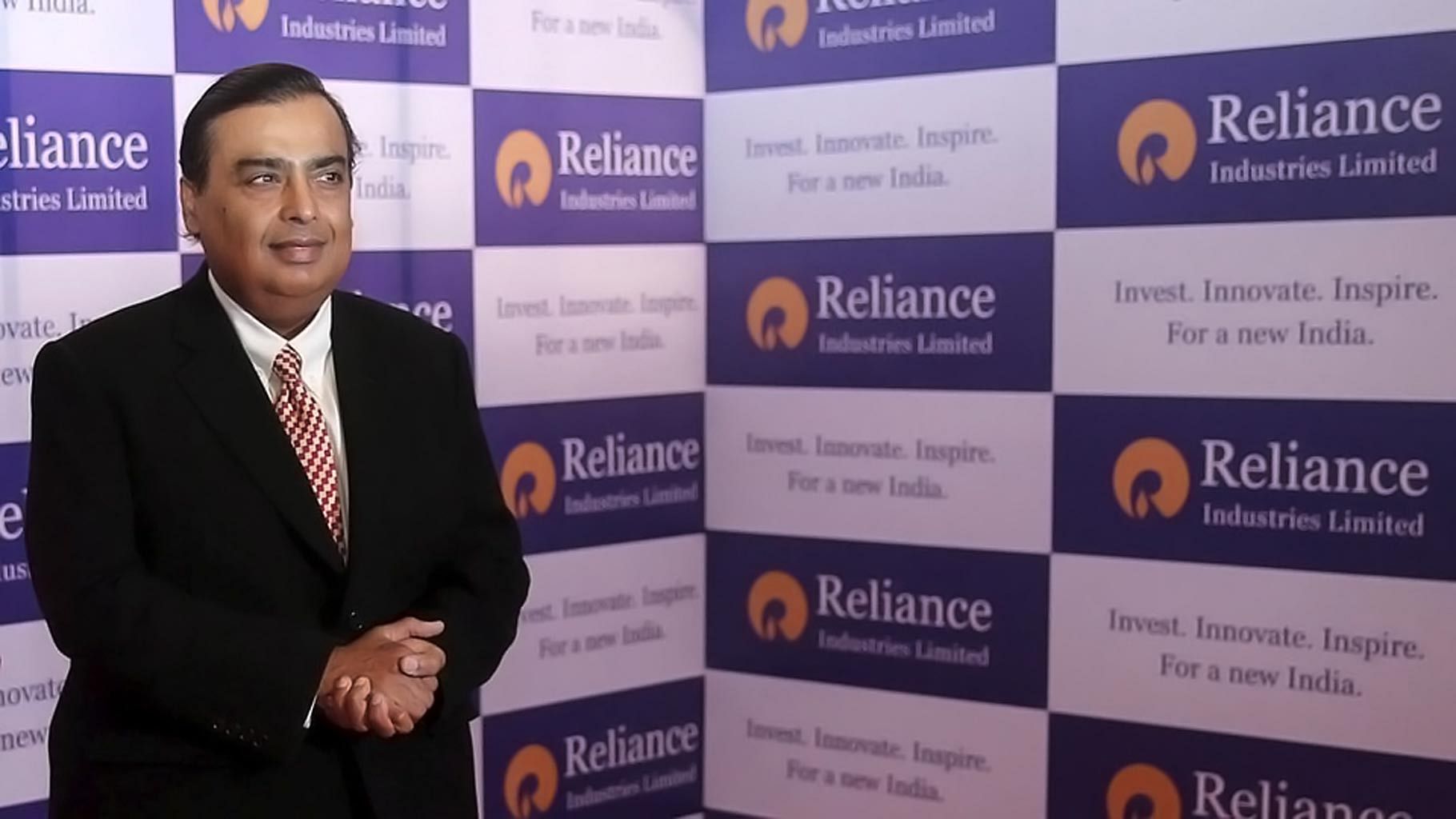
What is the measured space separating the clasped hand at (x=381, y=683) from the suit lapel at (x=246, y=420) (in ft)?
0.36

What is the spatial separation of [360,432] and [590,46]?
6.85 ft

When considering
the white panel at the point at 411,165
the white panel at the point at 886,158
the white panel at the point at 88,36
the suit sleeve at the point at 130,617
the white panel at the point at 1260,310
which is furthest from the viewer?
the white panel at the point at 886,158

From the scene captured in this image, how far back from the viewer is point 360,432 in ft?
7.68

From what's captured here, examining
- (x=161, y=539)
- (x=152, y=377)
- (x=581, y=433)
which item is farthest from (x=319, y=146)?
(x=581, y=433)

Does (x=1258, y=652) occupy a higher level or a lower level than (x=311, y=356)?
lower

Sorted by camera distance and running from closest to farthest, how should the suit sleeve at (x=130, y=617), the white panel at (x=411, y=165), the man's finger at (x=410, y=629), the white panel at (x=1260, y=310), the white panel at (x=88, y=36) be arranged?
the suit sleeve at (x=130, y=617), the man's finger at (x=410, y=629), the white panel at (x=88, y=36), the white panel at (x=1260, y=310), the white panel at (x=411, y=165)

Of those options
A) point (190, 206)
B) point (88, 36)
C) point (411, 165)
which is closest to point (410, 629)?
point (190, 206)

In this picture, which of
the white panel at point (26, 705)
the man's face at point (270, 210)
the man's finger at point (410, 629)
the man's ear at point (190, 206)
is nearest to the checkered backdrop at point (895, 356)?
the white panel at point (26, 705)

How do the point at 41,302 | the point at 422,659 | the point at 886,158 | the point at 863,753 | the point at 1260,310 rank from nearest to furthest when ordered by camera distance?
the point at 422,659 < the point at 41,302 < the point at 1260,310 < the point at 886,158 < the point at 863,753

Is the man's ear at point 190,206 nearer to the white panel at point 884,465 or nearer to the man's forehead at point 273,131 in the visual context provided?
→ the man's forehead at point 273,131

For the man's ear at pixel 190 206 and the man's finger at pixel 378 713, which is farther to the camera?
the man's ear at pixel 190 206

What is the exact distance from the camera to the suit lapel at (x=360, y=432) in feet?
7.54

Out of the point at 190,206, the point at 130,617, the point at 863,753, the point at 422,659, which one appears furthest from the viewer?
the point at 863,753

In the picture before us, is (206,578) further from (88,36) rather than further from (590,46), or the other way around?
(590,46)
